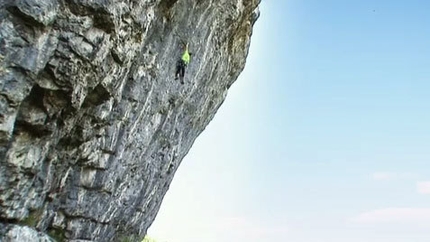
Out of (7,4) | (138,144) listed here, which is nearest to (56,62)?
(7,4)

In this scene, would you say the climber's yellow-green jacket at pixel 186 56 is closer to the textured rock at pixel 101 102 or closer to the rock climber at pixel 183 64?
the rock climber at pixel 183 64

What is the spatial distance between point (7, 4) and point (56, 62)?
1808 millimetres

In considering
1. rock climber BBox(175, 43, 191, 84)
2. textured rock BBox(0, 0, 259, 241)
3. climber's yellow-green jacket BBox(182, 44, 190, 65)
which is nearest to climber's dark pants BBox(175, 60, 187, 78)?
rock climber BBox(175, 43, 191, 84)

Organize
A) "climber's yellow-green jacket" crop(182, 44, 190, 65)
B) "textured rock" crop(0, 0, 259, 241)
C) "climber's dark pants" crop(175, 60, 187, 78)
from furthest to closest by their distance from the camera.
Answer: "climber's dark pants" crop(175, 60, 187, 78), "climber's yellow-green jacket" crop(182, 44, 190, 65), "textured rock" crop(0, 0, 259, 241)

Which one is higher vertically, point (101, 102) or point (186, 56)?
point (186, 56)

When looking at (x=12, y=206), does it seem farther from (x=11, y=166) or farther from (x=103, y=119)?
(x=103, y=119)

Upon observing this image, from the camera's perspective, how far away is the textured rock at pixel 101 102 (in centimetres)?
1036

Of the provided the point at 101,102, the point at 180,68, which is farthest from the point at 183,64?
the point at 101,102

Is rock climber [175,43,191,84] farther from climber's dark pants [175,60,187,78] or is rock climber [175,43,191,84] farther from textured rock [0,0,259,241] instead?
textured rock [0,0,259,241]

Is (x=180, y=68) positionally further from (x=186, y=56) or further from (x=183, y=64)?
(x=186, y=56)

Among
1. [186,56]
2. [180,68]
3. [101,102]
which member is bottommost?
[101,102]

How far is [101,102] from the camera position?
13422mm

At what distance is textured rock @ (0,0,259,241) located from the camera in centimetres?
1036

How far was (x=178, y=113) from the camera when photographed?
66.5ft
